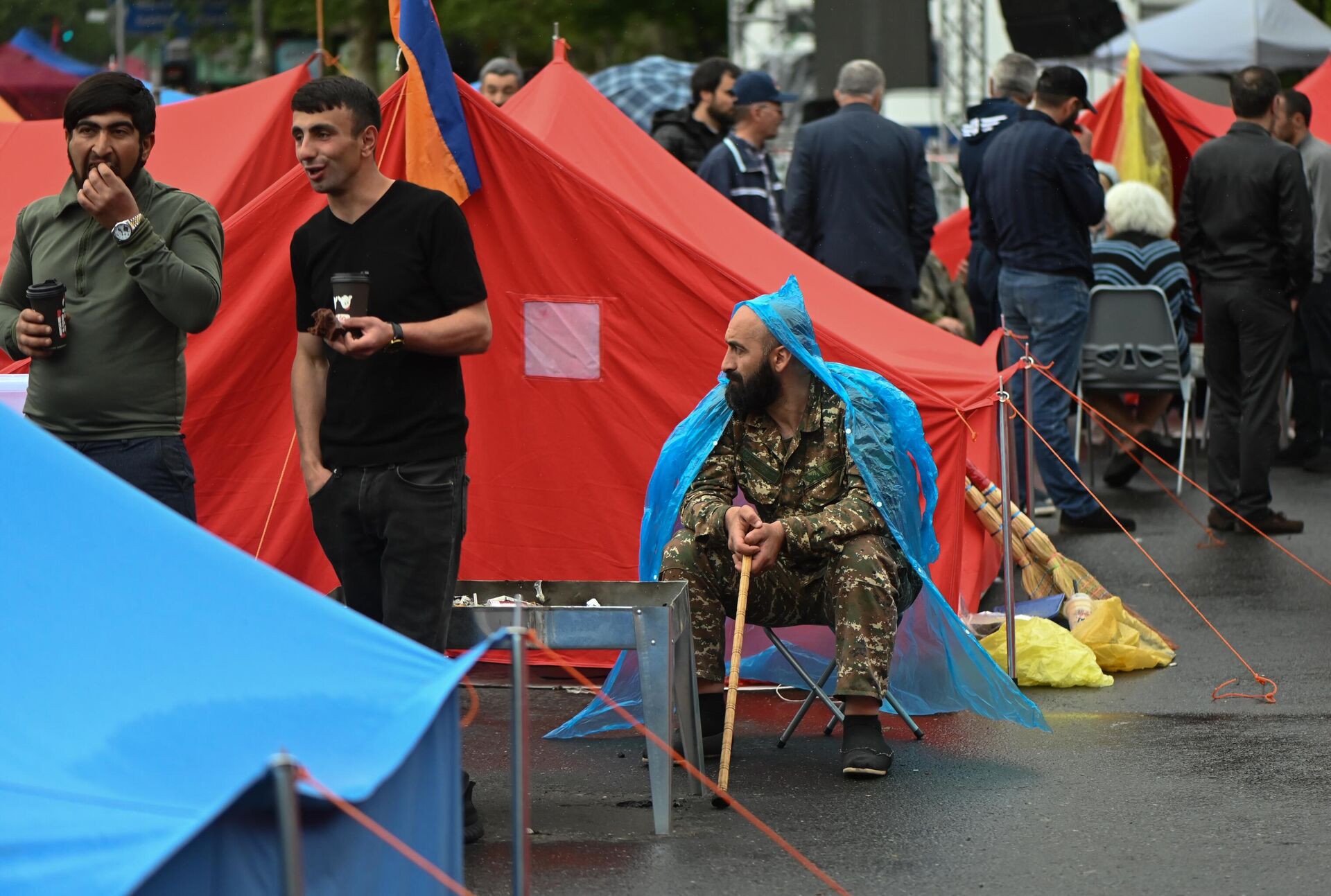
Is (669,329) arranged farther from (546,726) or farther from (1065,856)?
(1065,856)

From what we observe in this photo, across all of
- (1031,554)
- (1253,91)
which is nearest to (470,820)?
(1031,554)

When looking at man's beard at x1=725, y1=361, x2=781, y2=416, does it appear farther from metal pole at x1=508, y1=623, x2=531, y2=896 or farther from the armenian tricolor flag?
metal pole at x1=508, y1=623, x2=531, y2=896

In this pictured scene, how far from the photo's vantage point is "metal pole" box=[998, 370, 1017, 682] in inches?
248

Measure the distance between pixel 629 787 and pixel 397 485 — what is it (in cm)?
125

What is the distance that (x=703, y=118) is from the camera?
10242 millimetres

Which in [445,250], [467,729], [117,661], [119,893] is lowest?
[467,729]

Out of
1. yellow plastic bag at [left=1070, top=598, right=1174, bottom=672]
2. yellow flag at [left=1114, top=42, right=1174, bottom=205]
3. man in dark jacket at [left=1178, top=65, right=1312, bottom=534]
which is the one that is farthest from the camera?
yellow flag at [left=1114, top=42, right=1174, bottom=205]

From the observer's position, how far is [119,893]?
2.55m

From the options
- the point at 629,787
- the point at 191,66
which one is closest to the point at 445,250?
the point at 629,787

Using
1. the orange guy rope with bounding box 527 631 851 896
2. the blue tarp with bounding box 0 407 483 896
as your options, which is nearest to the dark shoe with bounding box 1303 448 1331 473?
the orange guy rope with bounding box 527 631 851 896

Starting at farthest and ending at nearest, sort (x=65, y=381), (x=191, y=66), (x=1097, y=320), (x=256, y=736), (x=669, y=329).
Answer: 1. (x=191, y=66)
2. (x=1097, y=320)
3. (x=669, y=329)
4. (x=65, y=381)
5. (x=256, y=736)

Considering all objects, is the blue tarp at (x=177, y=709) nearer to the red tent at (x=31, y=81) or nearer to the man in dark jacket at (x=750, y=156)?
the man in dark jacket at (x=750, y=156)

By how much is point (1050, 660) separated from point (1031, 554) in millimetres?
815

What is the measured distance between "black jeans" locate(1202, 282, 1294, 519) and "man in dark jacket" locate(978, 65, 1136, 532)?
2.23 ft
